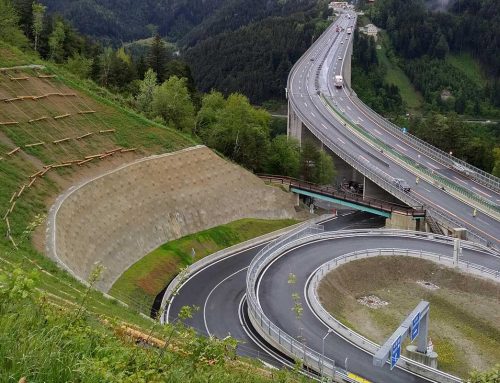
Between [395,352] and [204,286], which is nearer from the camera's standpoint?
[395,352]

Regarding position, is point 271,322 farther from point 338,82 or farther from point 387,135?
point 338,82

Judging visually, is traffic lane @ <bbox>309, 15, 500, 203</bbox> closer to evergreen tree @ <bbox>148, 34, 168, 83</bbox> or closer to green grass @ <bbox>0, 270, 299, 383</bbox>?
evergreen tree @ <bbox>148, 34, 168, 83</bbox>

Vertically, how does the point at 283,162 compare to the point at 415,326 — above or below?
below

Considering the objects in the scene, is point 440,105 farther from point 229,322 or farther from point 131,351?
point 131,351

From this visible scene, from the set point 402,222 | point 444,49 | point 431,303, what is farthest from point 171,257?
point 444,49

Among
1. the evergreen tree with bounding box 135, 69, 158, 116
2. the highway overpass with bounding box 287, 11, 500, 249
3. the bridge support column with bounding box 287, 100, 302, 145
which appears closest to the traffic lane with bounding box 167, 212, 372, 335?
the highway overpass with bounding box 287, 11, 500, 249

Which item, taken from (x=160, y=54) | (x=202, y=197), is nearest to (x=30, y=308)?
(x=202, y=197)

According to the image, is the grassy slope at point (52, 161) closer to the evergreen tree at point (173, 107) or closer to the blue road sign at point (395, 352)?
the evergreen tree at point (173, 107)
